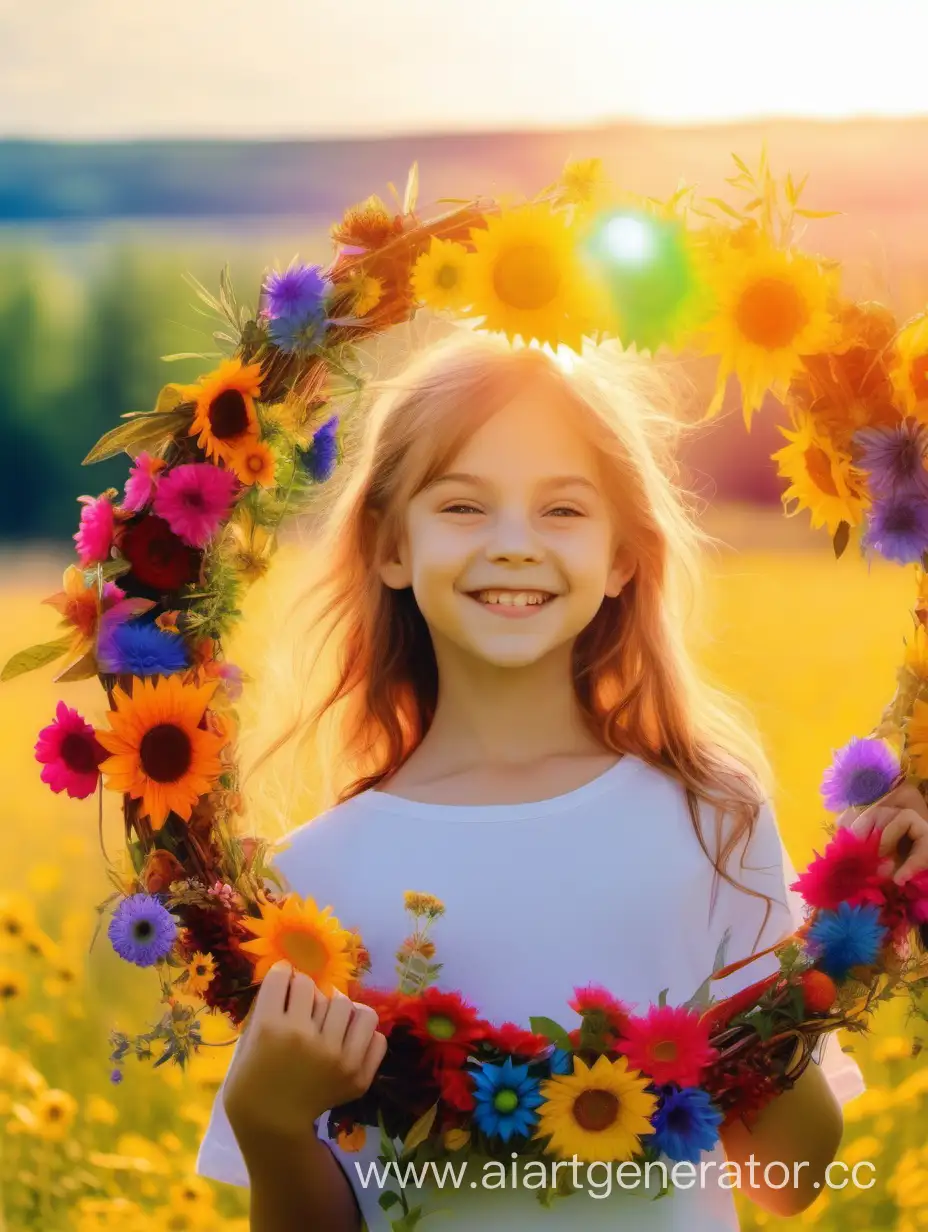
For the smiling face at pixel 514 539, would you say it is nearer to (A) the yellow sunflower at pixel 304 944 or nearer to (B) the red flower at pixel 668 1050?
(A) the yellow sunflower at pixel 304 944

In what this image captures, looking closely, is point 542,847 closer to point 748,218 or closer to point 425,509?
point 425,509

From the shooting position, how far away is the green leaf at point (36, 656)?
2744 millimetres

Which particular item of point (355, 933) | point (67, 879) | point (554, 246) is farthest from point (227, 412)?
point (67, 879)

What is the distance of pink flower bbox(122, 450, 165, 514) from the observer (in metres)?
2.81

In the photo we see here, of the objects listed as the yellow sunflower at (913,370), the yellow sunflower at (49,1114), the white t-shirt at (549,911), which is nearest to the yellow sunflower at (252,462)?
the white t-shirt at (549,911)

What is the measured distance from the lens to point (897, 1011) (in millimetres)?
4855

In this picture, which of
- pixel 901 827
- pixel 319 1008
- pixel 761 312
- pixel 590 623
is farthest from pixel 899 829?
pixel 319 1008

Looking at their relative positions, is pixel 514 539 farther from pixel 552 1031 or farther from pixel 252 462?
pixel 552 1031

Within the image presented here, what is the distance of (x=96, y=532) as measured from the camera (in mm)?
2814

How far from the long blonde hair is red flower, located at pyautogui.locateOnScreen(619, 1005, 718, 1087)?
0.35 m

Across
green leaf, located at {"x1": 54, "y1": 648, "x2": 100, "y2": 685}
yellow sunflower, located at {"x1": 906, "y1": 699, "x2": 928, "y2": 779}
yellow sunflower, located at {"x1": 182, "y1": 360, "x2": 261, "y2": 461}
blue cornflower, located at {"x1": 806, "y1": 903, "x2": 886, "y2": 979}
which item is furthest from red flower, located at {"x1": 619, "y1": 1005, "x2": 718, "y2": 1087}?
yellow sunflower, located at {"x1": 182, "y1": 360, "x2": 261, "y2": 461}

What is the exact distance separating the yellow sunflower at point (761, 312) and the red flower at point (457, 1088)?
3.66ft

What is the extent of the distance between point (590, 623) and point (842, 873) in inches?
28.0

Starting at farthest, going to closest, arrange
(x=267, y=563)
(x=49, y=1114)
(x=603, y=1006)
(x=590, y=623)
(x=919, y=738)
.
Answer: (x=49, y=1114)
(x=590, y=623)
(x=267, y=563)
(x=919, y=738)
(x=603, y=1006)
